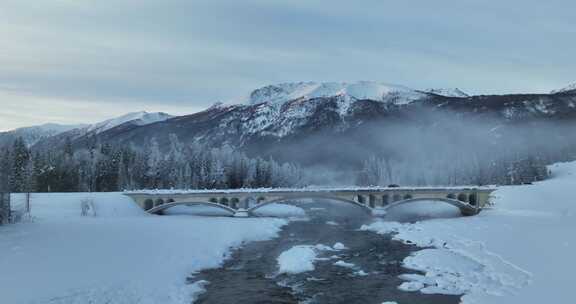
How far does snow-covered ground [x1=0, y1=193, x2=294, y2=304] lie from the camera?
35094mm

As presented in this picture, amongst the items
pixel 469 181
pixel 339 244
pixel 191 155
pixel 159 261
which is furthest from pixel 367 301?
pixel 469 181

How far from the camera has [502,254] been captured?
53062 mm

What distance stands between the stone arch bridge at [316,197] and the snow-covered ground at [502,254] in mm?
14892

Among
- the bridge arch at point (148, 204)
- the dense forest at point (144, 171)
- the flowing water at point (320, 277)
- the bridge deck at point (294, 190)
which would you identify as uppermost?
the dense forest at point (144, 171)

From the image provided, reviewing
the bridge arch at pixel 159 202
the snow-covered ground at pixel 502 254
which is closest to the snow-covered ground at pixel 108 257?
the snow-covered ground at pixel 502 254

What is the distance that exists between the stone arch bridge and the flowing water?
115 ft

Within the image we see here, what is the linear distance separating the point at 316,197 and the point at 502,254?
62.6 m

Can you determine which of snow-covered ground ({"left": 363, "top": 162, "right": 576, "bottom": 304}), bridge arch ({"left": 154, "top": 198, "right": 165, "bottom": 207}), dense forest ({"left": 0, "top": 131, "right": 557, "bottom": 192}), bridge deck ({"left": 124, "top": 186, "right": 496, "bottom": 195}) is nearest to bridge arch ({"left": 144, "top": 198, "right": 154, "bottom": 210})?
bridge arch ({"left": 154, "top": 198, "right": 165, "bottom": 207})

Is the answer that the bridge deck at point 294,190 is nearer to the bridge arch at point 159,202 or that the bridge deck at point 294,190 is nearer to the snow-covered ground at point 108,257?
the bridge arch at point 159,202

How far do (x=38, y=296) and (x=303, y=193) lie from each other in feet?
259

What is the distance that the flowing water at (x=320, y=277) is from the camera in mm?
38000

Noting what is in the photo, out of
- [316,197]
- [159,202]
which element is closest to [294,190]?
[316,197]

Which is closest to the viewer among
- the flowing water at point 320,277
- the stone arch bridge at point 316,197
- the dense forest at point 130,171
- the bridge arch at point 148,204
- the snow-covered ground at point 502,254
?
the snow-covered ground at point 502,254

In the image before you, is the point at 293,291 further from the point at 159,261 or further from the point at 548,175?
the point at 548,175
